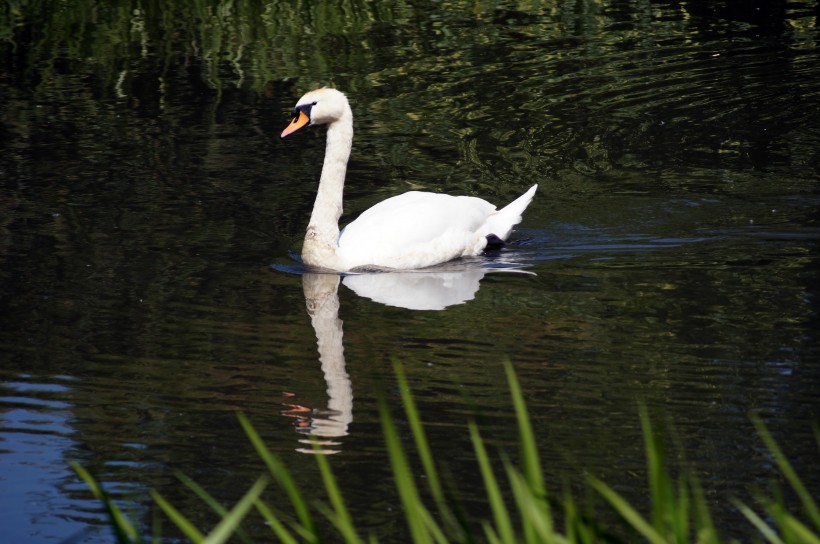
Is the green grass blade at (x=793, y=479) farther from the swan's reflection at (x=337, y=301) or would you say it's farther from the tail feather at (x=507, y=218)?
the tail feather at (x=507, y=218)

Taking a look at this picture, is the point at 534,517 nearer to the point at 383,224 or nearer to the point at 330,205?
the point at 383,224

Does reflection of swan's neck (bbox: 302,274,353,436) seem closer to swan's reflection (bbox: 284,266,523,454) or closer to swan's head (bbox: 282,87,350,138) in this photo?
swan's reflection (bbox: 284,266,523,454)

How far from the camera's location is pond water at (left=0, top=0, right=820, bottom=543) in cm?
519

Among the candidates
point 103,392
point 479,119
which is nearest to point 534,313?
point 103,392

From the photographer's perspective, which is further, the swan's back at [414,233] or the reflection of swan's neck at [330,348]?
the swan's back at [414,233]

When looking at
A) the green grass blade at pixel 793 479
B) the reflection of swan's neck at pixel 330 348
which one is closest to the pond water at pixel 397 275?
the reflection of swan's neck at pixel 330 348

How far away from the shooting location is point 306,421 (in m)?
5.47

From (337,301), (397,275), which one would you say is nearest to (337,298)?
(337,301)

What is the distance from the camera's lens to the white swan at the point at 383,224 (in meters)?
7.85

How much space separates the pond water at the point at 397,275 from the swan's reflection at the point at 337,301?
0.02 m

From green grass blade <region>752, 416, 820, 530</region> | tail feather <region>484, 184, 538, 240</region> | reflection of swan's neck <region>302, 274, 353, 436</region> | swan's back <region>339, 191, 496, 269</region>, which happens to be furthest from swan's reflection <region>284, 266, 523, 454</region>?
green grass blade <region>752, 416, 820, 530</region>

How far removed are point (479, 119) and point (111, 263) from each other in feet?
14.0

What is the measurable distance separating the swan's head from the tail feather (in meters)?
1.15

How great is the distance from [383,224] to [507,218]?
89cm
